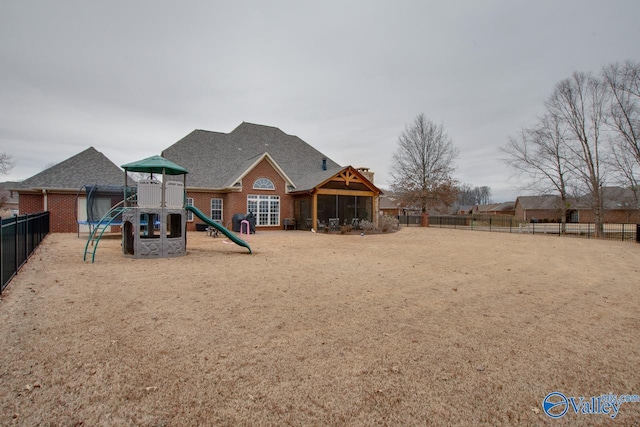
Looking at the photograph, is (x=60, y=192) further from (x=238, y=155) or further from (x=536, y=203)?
(x=536, y=203)

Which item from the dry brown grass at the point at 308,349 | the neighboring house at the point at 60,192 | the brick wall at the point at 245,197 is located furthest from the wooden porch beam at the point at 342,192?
the dry brown grass at the point at 308,349

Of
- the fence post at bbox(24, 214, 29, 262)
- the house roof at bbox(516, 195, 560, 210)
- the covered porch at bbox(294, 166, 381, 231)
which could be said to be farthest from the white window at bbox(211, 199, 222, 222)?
the house roof at bbox(516, 195, 560, 210)


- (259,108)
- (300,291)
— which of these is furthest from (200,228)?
(300,291)

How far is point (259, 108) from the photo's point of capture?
26.2 meters

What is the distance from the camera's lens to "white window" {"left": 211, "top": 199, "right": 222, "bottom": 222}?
22481mm

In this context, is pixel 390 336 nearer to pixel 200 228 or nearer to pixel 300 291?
pixel 300 291

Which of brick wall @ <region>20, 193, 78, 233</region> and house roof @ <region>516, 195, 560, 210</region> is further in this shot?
house roof @ <region>516, 195, 560, 210</region>

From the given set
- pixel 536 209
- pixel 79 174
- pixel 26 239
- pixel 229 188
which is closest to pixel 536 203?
pixel 536 209

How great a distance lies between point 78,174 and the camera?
786 inches

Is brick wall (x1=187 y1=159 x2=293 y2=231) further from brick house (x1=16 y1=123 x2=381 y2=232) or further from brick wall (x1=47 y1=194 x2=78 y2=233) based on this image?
brick wall (x1=47 y1=194 x2=78 y2=233)

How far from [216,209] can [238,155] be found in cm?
570

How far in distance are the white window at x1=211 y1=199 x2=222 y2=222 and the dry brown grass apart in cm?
1506

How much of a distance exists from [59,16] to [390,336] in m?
15.0

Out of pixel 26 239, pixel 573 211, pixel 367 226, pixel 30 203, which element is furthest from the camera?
pixel 573 211
